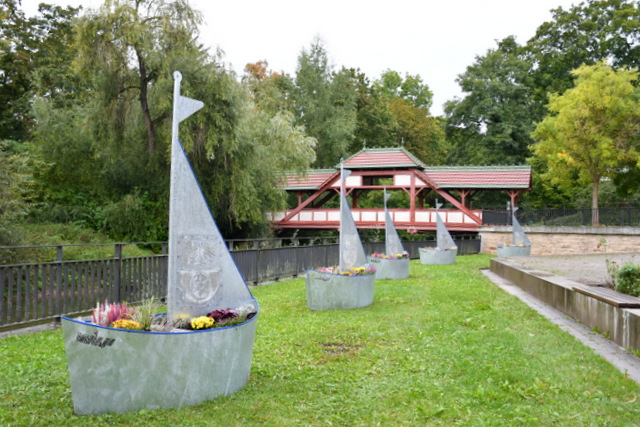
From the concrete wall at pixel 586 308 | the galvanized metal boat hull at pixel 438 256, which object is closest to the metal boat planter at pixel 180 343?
the concrete wall at pixel 586 308

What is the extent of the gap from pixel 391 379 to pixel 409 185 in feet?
96.8

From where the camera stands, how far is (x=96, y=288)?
31.1 ft

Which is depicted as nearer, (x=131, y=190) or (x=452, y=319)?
(x=452, y=319)

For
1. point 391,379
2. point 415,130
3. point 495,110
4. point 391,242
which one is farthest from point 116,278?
point 415,130

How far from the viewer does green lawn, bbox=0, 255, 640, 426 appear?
4.45m

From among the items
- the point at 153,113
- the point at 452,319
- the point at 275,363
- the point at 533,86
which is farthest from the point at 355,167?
the point at 275,363

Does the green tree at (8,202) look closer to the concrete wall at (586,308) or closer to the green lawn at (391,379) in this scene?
the green lawn at (391,379)

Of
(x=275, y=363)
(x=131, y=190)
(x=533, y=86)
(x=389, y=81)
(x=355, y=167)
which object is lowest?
(x=275, y=363)

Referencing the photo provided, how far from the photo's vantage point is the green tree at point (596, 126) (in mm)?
30094

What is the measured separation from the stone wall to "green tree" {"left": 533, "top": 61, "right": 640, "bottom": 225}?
1.85 meters

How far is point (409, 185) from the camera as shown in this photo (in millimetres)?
34406

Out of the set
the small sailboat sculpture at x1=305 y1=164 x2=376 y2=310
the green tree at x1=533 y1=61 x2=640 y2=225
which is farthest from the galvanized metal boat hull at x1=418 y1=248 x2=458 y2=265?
the green tree at x1=533 y1=61 x2=640 y2=225

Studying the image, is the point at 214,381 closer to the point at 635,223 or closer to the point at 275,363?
the point at 275,363

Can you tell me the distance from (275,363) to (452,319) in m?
3.74
